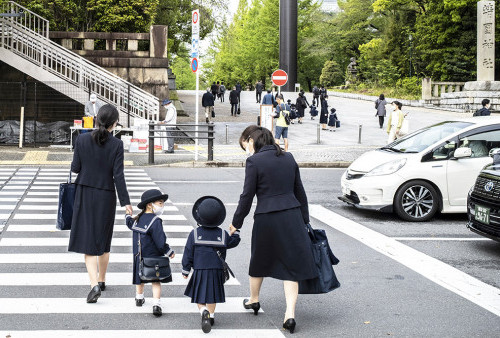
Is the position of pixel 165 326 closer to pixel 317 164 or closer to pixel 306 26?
pixel 317 164

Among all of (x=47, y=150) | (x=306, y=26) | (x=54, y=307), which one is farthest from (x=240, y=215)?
(x=306, y=26)

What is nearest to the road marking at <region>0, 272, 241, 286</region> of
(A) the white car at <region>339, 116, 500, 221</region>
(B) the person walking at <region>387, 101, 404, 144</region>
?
(A) the white car at <region>339, 116, 500, 221</region>

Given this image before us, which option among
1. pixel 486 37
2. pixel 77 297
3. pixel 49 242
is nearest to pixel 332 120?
pixel 486 37

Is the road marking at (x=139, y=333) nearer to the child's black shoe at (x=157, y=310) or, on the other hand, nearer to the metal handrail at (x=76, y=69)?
the child's black shoe at (x=157, y=310)

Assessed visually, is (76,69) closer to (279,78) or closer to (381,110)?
(279,78)

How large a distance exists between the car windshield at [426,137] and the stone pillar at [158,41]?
19208 mm

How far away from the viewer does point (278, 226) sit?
5758mm

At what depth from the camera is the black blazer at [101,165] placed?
6.49 meters

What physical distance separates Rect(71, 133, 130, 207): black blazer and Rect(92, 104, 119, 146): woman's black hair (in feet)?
0.17

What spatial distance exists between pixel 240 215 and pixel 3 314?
7.44 feet

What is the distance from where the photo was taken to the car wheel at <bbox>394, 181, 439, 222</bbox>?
37.9ft

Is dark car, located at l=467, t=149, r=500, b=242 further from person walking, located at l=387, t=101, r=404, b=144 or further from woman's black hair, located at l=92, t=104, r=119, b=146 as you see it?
person walking, located at l=387, t=101, r=404, b=144

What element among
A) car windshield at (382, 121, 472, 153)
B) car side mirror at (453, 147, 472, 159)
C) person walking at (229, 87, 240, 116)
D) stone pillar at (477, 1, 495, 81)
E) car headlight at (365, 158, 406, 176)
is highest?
stone pillar at (477, 1, 495, 81)

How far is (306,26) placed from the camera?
76.2 meters
